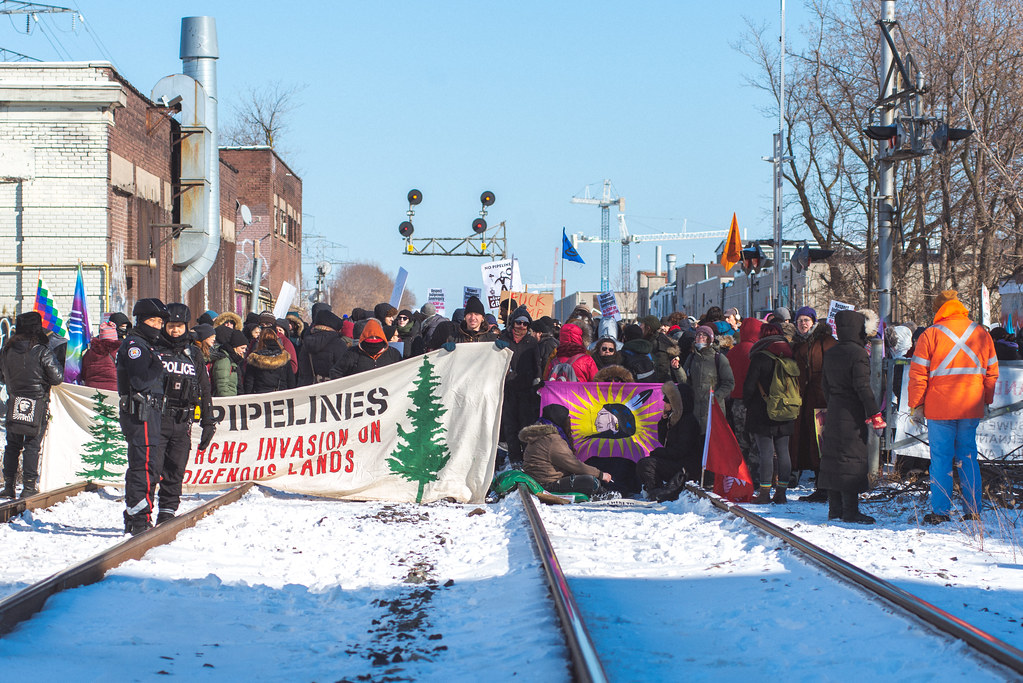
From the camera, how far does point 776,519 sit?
1040 cm

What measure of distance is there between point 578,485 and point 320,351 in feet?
14.9

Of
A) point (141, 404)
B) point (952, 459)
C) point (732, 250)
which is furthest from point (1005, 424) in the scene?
point (732, 250)

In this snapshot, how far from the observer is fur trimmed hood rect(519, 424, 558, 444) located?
12055 mm

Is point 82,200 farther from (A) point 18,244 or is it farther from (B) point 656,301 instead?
(B) point 656,301

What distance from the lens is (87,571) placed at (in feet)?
23.0

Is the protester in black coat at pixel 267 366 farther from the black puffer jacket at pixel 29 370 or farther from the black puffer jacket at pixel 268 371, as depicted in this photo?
the black puffer jacket at pixel 29 370

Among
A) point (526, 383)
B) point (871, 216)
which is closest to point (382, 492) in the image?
point (526, 383)

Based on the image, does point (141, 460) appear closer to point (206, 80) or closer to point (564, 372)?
point (564, 372)

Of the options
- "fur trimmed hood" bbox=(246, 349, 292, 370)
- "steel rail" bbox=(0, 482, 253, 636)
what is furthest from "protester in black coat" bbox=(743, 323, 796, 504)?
"steel rail" bbox=(0, 482, 253, 636)

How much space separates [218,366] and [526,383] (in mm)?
3696

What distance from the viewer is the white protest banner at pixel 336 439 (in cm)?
1205

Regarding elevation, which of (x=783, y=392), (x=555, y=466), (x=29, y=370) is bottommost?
(x=555, y=466)

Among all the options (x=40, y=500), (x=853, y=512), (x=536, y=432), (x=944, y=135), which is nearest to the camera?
(x=853, y=512)

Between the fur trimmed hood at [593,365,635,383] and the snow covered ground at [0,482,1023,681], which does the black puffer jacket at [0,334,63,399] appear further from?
A: the fur trimmed hood at [593,365,635,383]
